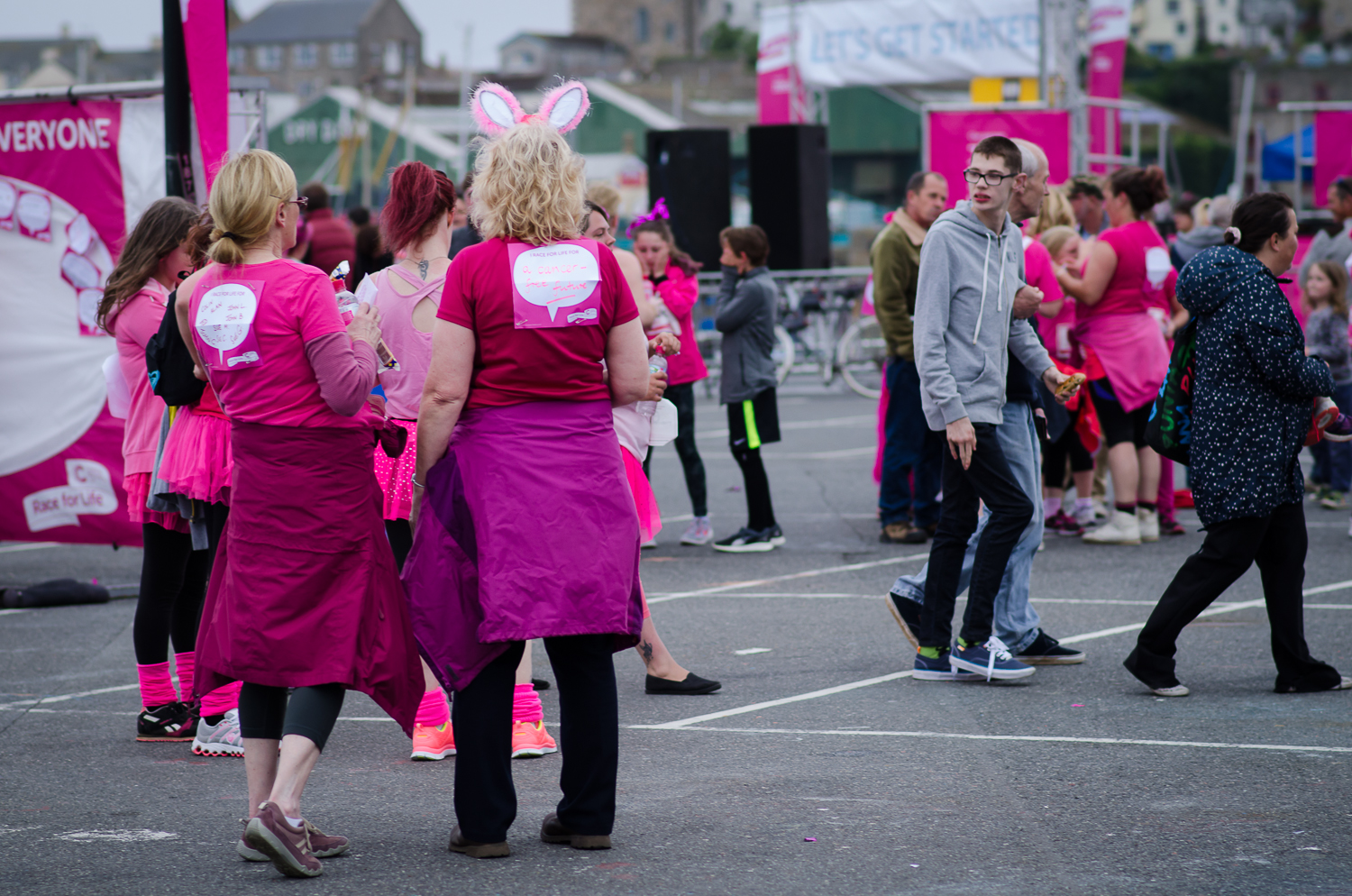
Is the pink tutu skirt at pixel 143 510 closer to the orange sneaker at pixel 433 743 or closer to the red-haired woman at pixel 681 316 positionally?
the orange sneaker at pixel 433 743

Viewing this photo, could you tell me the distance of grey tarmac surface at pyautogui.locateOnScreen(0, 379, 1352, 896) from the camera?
3.84m

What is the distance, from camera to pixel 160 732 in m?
5.31

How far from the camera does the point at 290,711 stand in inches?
154

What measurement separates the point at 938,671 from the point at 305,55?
108m

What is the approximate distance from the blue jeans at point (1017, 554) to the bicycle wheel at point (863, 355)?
473 inches

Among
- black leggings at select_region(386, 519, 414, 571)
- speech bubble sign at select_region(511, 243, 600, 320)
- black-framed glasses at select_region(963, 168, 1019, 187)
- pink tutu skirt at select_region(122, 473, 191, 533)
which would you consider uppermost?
black-framed glasses at select_region(963, 168, 1019, 187)

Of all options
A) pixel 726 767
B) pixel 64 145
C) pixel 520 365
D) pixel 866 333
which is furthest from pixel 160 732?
pixel 866 333

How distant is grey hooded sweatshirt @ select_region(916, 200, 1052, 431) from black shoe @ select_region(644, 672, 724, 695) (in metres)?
1.34

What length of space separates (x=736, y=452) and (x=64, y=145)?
4.15 metres

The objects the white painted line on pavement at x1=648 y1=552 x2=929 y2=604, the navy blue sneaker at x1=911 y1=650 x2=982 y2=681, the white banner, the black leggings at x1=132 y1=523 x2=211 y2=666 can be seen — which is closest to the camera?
the black leggings at x1=132 y1=523 x2=211 y2=666

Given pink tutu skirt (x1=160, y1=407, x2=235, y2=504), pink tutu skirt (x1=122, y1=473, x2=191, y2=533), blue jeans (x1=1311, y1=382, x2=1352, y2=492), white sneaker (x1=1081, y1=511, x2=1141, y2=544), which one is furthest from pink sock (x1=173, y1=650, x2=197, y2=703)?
blue jeans (x1=1311, y1=382, x2=1352, y2=492)

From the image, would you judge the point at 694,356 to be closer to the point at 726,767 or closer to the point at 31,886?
the point at 726,767

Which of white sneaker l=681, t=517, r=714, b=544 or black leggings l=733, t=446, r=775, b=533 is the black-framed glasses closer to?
black leggings l=733, t=446, r=775, b=533

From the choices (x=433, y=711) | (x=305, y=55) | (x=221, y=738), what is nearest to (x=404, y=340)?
(x=433, y=711)
